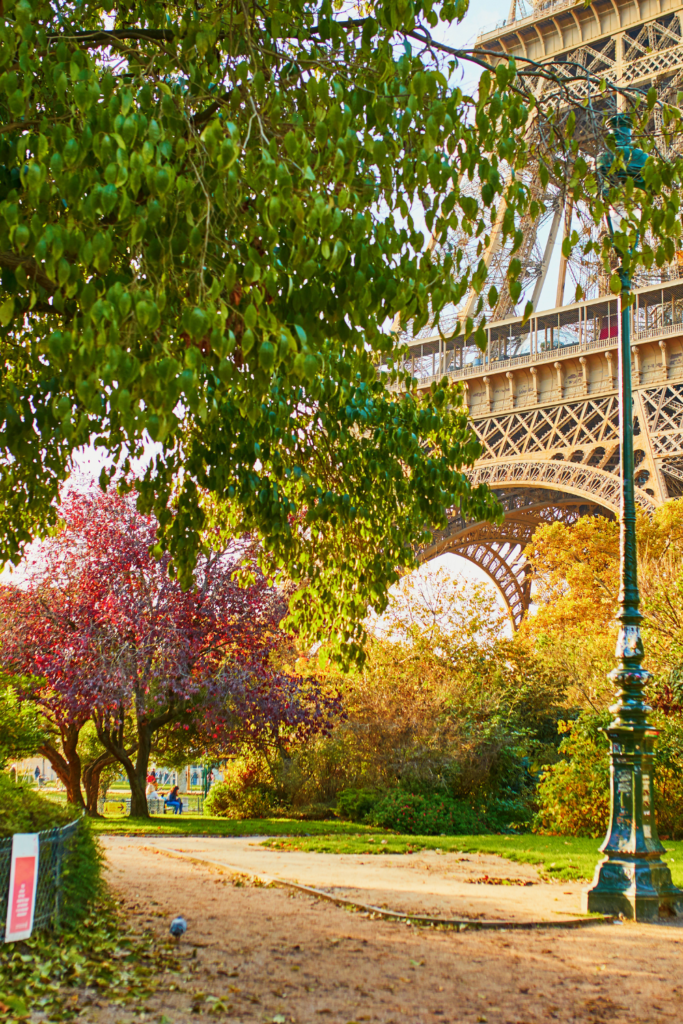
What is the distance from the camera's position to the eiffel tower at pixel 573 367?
85.4 ft

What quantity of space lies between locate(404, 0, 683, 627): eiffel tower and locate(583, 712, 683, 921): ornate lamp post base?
15461mm

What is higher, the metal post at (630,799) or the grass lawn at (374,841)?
the metal post at (630,799)

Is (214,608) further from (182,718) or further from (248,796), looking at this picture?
(248,796)

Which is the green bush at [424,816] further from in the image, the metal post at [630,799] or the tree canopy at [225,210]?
the tree canopy at [225,210]

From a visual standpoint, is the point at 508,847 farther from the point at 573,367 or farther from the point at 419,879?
the point at 573,367

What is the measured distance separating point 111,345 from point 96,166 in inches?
48.6

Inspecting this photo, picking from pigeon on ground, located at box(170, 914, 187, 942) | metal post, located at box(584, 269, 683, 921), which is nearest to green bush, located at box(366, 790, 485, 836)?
metal post, located at box(584, 269, 683, 921)

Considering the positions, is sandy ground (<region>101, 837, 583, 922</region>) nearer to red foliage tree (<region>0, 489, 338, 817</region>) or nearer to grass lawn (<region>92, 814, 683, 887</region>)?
grass lawn (<region>92, 814, 683, 887</region>)

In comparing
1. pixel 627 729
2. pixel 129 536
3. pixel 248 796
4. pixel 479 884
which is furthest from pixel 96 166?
pixel 248 796

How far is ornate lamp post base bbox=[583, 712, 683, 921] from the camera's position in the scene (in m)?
7.99

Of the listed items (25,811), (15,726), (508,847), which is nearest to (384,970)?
(25,811)

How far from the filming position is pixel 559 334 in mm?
31875

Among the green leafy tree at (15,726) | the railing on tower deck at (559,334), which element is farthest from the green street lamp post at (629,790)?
the railing on tower deck at (559,334)

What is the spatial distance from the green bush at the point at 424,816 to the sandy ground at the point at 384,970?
314 inches
